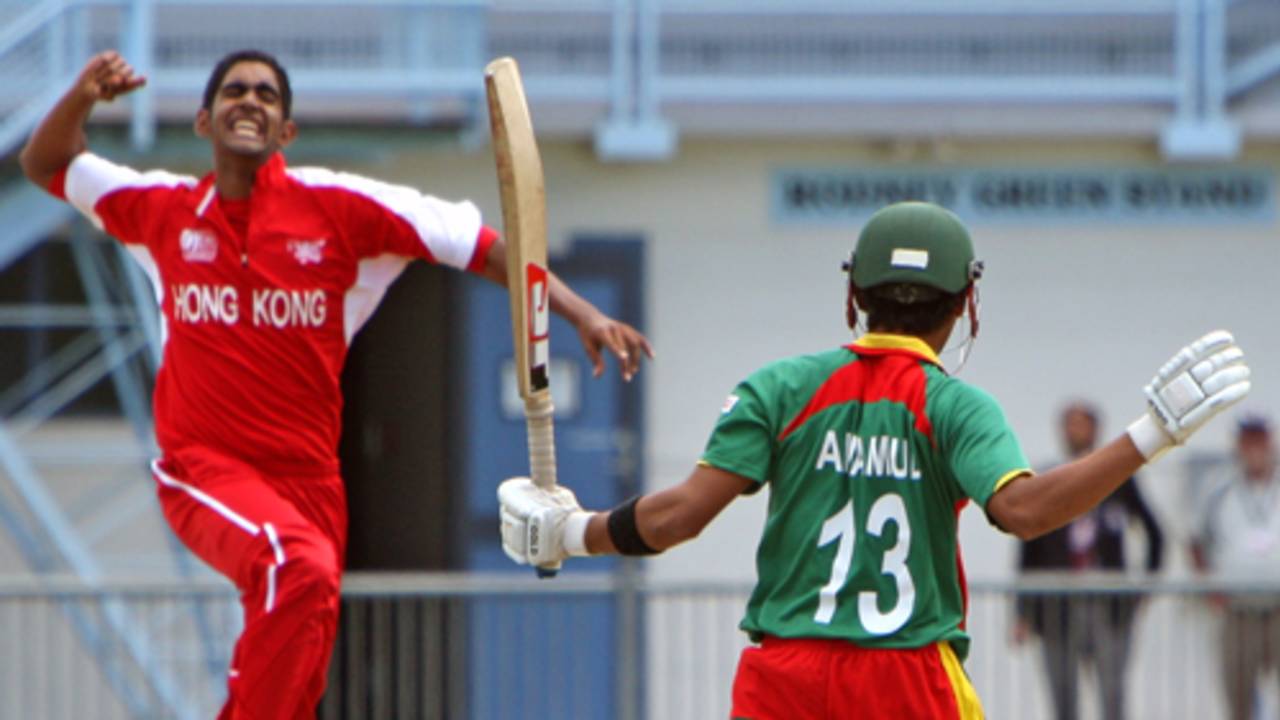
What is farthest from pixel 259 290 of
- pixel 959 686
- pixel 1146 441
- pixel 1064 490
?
pixel 1146 441

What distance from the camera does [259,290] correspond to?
19.9ft

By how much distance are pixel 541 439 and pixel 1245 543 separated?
663 cm

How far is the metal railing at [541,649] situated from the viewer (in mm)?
10078

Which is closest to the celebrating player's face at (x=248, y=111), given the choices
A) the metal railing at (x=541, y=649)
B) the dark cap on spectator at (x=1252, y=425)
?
the metal railing at (x=541, y=649)

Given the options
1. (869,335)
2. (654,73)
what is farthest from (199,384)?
(654,73)

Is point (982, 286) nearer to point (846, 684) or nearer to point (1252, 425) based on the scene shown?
point (1252, 425)

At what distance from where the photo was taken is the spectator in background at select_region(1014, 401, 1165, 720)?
1045 centimetres

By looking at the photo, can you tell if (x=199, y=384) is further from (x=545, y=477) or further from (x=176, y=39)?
(x=176, y=39)

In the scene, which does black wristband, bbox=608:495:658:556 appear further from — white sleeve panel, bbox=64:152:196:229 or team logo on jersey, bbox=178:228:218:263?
white sleeve panel, bbox=64:152:196:229

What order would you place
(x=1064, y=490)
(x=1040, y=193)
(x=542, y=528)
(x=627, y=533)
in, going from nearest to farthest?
(x=1064, y=490)
(x=627, y=533)
(x=542, y=528)
(x=1040, y=193)

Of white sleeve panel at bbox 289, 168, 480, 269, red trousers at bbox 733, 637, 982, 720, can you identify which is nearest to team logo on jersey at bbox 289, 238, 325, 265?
white sleeve panel at bbox 289, 168, 480, 269

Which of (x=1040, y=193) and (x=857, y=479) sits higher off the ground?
(x=1040, y=193)

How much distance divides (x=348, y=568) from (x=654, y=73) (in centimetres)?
433

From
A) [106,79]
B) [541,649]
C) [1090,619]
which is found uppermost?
[106,79]
